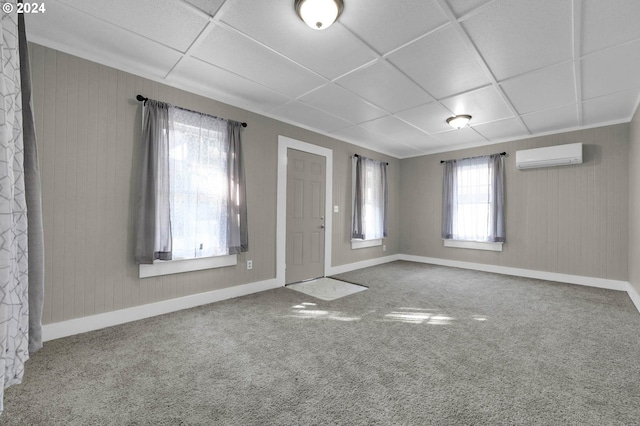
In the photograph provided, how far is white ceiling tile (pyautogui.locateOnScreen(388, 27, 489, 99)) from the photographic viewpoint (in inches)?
90.3

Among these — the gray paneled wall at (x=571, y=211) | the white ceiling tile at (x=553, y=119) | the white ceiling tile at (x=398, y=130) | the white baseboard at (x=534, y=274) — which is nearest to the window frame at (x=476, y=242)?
the gray paneled wall at (x=571, y=211)

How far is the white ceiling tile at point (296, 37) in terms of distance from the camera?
1.98 metres

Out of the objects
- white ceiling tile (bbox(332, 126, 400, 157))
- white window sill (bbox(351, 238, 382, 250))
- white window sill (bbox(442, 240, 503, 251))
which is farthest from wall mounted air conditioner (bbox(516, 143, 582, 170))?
white window sill (bbox(351, 238, 382, 250))

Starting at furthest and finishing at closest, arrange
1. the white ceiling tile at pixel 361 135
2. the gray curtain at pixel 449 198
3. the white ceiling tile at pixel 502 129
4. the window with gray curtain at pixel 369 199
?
the gray curtain at pixel 449 198 → the window with gray curtain at pixel 369 199 → the white ceiling tile at pixel 361 135 → the white ceiling tile at pixel 502 129

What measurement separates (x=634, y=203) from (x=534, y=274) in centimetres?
171

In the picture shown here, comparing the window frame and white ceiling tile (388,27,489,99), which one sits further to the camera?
the window frame

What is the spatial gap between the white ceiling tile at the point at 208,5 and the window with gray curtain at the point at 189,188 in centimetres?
131

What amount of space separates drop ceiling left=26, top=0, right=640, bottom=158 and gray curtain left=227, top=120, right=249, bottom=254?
48cm

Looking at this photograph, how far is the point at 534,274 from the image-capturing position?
15.6ft

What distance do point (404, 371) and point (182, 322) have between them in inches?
83.4

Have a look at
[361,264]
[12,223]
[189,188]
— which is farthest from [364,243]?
[12,223]

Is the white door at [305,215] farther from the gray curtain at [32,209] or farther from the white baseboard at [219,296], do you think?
the gray curtain at [32,209]

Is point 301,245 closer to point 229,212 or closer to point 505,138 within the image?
point 229,212

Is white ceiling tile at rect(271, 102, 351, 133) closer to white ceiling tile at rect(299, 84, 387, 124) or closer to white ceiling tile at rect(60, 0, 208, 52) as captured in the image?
white ceiling tile at rect(299, 84, 387, 124)
